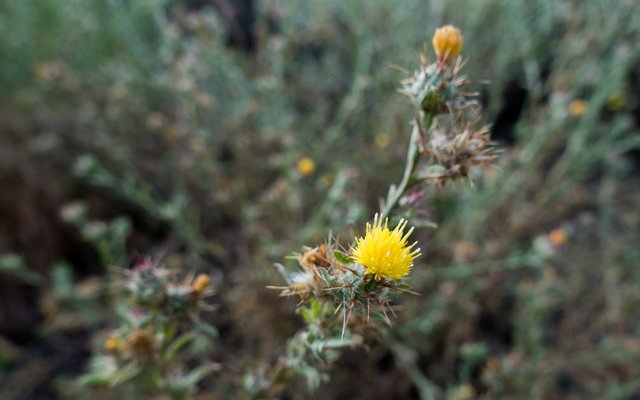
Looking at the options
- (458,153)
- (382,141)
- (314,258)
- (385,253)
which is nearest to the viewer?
(385,253)

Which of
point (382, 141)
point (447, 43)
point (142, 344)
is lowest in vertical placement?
point (142, 344)

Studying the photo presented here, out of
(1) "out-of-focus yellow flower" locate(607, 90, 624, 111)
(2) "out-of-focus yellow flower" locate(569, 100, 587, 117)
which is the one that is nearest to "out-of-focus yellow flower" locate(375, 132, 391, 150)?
(2) "out-of-focus yellow flower" locate(569, 100, 587, 117)

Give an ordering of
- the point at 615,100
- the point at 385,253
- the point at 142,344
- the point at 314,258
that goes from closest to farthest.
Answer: the point at 385,253, the point at 314,258, the point at 142,344, the point at 615,100

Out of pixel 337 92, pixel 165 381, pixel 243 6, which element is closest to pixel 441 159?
pixel 165 381

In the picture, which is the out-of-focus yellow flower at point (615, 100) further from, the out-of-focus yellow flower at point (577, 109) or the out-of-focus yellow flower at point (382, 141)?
the out-of-focus yellow flower at point (382, 141)

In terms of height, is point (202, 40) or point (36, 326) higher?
point (202, 40)

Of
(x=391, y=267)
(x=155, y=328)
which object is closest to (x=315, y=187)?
(x=155, y=328)

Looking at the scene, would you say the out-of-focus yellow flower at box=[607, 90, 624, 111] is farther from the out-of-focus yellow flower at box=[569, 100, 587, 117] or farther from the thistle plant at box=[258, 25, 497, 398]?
the thistle plant at box=[258, 25, 497, 398]

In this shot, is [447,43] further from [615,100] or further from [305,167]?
[615,100]

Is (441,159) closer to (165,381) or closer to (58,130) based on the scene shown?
(165,381)
